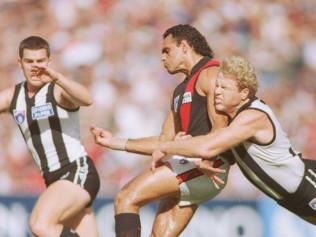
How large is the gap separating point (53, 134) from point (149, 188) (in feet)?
3.86

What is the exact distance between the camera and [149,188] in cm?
773

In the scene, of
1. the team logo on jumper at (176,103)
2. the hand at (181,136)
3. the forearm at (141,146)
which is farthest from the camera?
the team logo on jumper at (176,103)

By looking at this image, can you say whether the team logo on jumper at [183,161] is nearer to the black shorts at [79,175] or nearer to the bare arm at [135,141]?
the bare arm at [135,141]

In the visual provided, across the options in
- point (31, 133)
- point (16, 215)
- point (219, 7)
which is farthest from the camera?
point (219, 7)

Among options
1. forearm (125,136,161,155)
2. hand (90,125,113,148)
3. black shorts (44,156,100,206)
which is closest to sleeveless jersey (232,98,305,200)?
forearm (125,136,161,155)

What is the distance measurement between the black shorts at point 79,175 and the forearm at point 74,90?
0.65 metres

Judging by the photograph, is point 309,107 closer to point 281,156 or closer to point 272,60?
point 272,60

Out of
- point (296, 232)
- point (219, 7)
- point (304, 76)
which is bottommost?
point (296, 232)

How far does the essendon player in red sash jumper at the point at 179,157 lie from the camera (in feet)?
25.3

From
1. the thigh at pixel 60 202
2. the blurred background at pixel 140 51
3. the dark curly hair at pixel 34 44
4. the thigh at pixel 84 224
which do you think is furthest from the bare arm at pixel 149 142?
the blurred background at pixel 140 51

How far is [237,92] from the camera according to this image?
7184 mm

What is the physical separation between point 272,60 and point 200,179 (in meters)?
6.28

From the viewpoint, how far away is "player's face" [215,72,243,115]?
7.17m

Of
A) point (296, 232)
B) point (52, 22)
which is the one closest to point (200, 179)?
point (296, 232)
